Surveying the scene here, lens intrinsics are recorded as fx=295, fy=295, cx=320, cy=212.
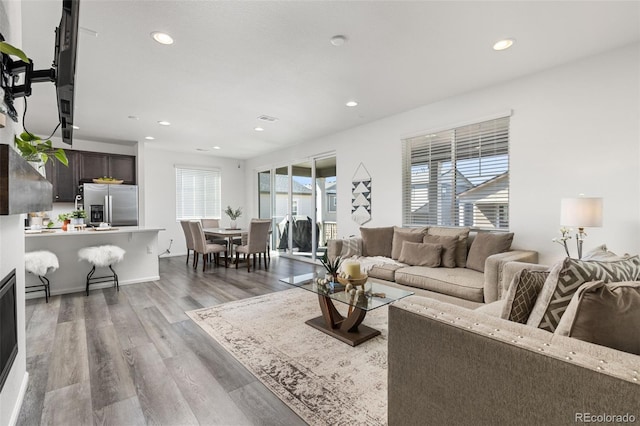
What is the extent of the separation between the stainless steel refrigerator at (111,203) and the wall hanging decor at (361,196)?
4.77 m

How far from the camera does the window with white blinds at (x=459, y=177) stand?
11.5 ft

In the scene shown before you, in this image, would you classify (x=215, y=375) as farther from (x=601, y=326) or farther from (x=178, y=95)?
(x=178, y=95)

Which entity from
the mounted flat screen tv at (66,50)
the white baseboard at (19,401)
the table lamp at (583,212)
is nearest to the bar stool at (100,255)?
the white baseboard at (19,401)

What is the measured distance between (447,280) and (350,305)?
122cm

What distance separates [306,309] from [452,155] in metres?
2.74

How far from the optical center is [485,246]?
3.24 meters

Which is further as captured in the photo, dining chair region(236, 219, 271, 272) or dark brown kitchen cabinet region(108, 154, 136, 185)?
dark brown kitchen cabinet region(108, 154, 136, 185)

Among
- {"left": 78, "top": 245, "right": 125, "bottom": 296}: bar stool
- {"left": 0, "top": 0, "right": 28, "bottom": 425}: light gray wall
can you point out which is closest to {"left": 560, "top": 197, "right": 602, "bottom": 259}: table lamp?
{"left": 0, "top": 0, "right": 28, "bottom": 425}: light gray wall

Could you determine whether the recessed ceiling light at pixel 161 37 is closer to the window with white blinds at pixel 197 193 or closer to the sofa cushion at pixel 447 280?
the sofa cushion at pixel 447 280

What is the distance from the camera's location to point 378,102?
4016 mm

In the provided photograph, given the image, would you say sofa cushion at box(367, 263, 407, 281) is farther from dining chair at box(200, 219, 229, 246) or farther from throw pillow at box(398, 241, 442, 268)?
dining chair at box(200, 219, 229, 246)

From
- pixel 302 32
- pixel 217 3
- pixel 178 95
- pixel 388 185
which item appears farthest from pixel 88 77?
pixel 388 185

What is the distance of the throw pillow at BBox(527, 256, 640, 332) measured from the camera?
1.14m

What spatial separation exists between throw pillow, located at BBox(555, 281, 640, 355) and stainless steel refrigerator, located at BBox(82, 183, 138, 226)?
726 cm
